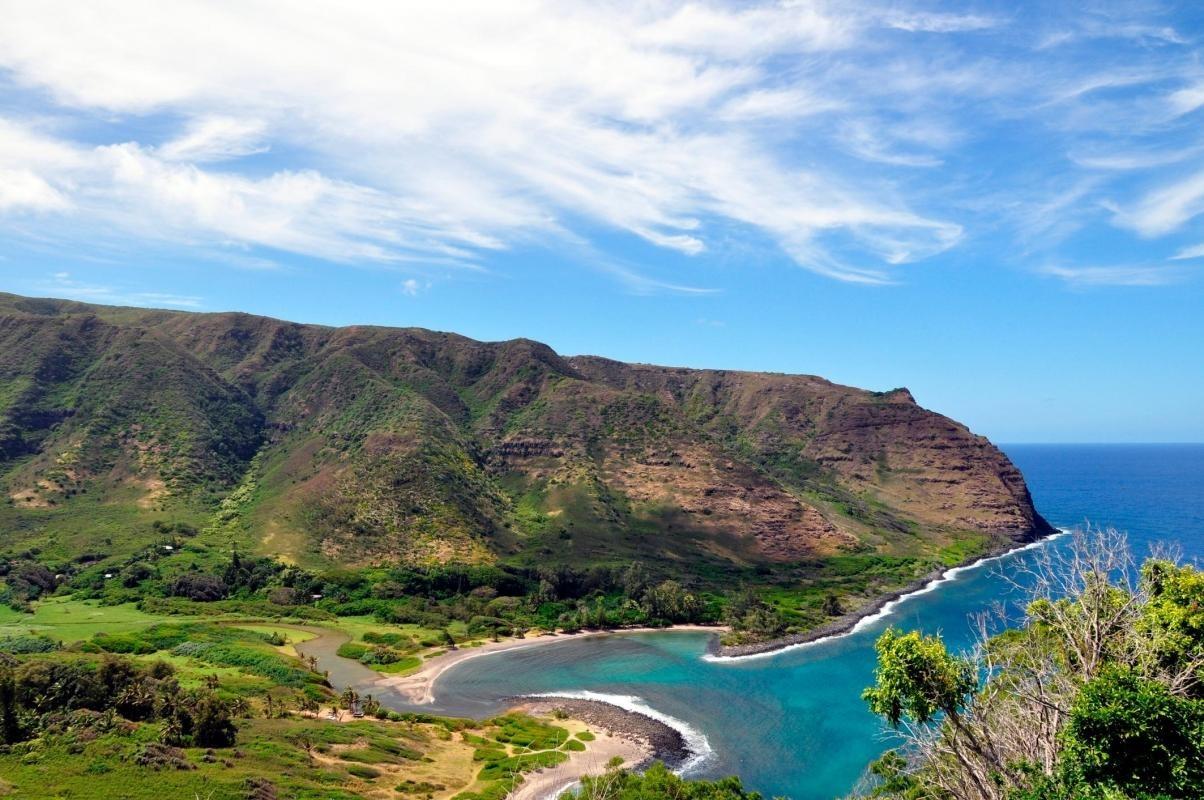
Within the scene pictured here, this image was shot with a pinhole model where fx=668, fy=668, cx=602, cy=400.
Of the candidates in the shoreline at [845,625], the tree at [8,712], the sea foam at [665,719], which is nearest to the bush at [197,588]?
the sea foam at [665,719]

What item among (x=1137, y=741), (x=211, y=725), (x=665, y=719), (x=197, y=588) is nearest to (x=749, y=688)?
(x=665, y=719)

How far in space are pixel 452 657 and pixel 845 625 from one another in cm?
5708

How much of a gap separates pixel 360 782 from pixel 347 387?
136 m

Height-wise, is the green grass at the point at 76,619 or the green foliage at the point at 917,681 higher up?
the green foliage at the point at 917,681

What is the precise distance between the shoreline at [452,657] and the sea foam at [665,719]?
40.5 feet

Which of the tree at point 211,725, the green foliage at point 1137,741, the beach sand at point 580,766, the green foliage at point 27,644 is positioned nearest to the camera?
the green foliage at point 1137,741

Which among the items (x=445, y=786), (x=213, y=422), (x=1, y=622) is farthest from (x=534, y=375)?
(x=445, y=786)

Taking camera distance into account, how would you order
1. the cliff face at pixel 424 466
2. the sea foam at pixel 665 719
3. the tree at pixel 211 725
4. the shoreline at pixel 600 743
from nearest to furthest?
the tree at pixel 211 725 → the shoreline at pixel 600 743 → the sea foam at pixel 665 719 → the cliff face at pixel 424 466

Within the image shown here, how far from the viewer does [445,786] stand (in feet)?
159

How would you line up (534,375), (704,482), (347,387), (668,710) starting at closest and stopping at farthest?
(668,710) → (704,482) → (347,387) → (534,375)

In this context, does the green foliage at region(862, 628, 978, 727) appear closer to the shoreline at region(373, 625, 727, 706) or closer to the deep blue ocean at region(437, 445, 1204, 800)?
the deep blue ocean at region(437, 445, 1204, 800)

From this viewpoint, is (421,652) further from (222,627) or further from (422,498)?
(422,498)

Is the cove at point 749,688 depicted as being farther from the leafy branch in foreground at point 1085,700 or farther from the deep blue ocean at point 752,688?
the leafy branch in foreground at point 1085,700

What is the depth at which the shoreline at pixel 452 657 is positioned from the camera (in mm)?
74500
